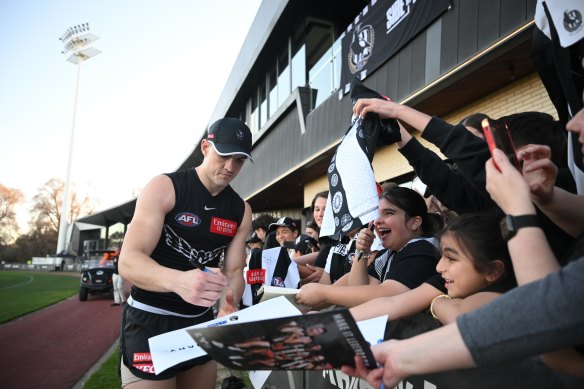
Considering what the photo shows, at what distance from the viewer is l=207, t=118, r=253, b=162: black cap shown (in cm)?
241

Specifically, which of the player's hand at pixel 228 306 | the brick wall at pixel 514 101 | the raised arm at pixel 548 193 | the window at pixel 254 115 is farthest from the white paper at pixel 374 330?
the window at pixel 254 115

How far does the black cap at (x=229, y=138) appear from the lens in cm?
241

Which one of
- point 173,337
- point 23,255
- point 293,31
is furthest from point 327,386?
point 23,255

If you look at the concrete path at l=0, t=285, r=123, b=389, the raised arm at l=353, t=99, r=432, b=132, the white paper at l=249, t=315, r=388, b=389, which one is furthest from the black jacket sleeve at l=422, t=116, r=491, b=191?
the concrete path at l=0, t=285, r=123, b=389

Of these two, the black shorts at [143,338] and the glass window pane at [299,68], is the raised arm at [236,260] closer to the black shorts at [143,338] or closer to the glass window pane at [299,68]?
the black shorts at [143,338]

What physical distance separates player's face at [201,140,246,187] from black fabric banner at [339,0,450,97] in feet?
19.0

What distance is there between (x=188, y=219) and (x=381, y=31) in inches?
294

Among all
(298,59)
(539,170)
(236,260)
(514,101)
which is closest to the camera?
(539,170)

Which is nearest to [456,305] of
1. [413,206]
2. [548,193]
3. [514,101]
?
[548,193]

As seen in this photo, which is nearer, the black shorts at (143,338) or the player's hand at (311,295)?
the player's hand at (311,295)

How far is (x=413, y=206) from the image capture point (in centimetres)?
264

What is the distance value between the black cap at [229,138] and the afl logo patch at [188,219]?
43cm

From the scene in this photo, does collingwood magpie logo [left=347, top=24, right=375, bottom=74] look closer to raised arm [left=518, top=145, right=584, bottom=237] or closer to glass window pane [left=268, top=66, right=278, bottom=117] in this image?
glass window pane [left=268, top=66, right=278, bottom=117]

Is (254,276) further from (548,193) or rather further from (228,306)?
(548,193)
